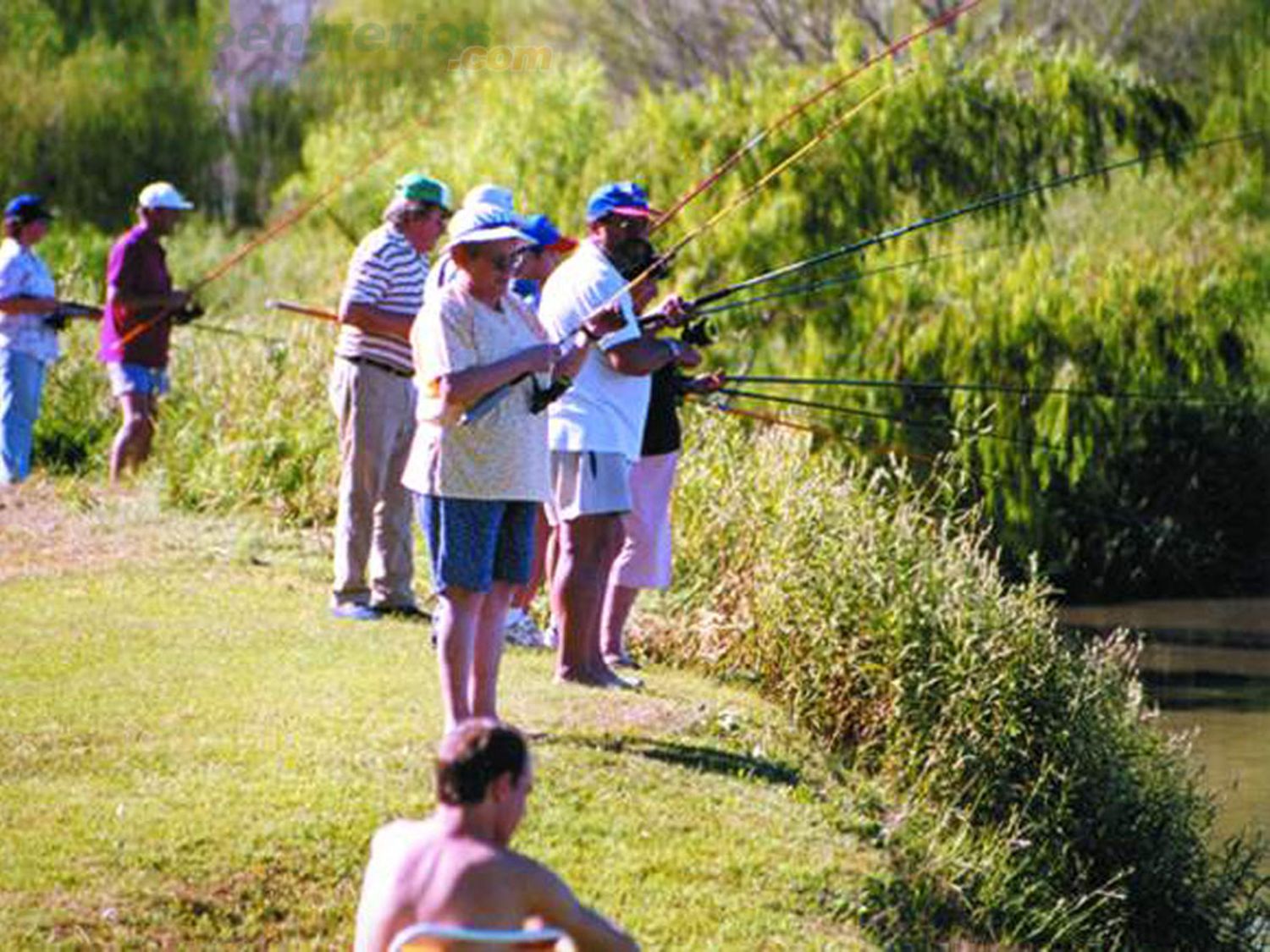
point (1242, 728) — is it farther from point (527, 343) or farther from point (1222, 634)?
point (527, 343)

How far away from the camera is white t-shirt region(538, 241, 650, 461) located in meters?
8.67

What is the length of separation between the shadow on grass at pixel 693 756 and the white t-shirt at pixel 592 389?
3.20 feet

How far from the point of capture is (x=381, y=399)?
9.91 meters

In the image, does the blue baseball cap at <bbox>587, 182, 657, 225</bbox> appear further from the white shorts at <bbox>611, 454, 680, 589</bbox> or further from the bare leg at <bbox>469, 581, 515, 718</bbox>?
the bare leg at <bbox>469, 581, 515, 718</bbox>

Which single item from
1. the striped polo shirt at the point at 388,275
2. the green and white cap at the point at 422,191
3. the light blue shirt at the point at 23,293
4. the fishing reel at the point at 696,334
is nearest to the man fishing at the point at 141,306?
the light blue shirt at the point at 23,293

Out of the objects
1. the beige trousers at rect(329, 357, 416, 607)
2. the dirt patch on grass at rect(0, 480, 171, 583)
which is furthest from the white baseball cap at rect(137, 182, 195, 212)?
the beige trousers at rect(329, 357, 416, 607)

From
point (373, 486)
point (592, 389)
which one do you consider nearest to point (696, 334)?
point (592, 389)

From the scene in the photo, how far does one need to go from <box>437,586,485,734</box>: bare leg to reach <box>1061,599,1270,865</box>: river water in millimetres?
4716

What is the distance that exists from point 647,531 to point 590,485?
3.01ft

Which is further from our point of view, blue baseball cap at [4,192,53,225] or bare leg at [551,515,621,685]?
blue baseball cap at [4,192,53,225]

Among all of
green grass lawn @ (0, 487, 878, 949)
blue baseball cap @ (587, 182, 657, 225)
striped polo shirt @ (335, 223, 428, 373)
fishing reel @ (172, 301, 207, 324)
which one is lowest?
green grass lawn @ (0, 487, 878, 949)

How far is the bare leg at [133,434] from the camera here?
13328 mm

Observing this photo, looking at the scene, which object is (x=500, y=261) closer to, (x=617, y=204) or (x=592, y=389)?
(x=592, y=389)

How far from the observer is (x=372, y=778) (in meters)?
7.56
